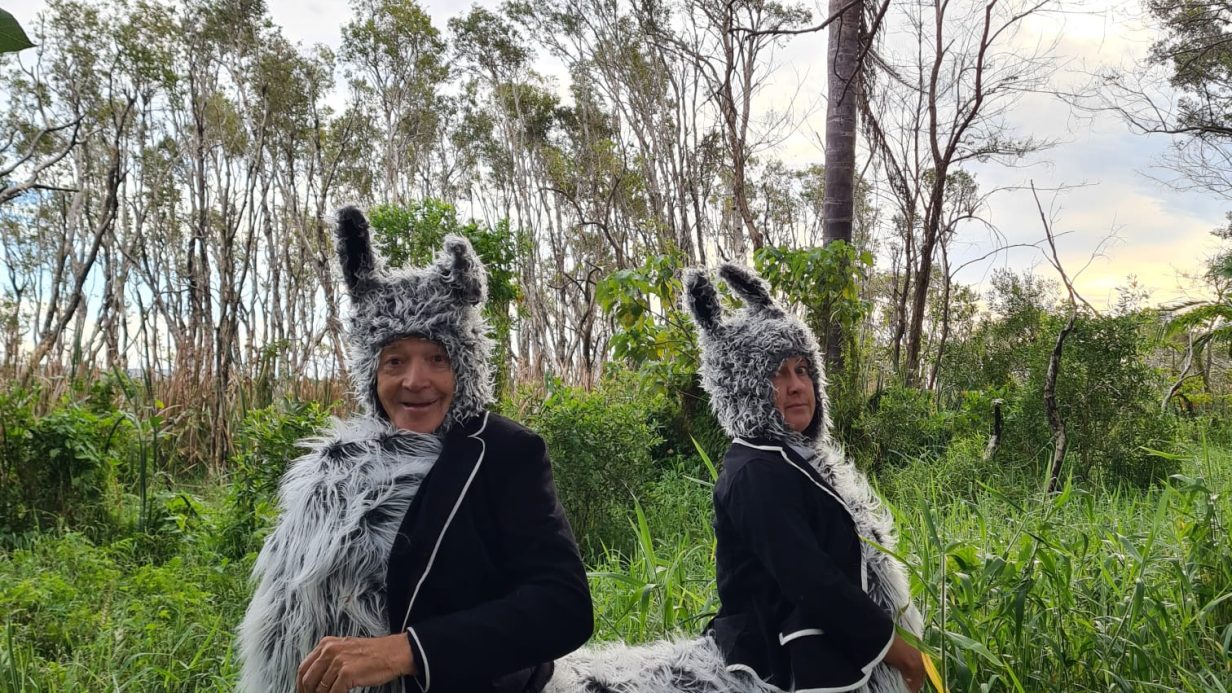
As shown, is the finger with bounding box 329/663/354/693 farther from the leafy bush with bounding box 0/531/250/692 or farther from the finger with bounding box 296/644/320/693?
the leafy bush with bounding box 0/531/250/692

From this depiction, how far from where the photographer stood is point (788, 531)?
1625mm

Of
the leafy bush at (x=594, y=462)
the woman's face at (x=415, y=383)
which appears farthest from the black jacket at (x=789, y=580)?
the leafy bush at (x=594, y=462)

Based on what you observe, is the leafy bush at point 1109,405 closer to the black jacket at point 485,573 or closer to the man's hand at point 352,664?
the black jacket at point 485,573

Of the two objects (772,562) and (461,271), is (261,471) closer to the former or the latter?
(461,271)

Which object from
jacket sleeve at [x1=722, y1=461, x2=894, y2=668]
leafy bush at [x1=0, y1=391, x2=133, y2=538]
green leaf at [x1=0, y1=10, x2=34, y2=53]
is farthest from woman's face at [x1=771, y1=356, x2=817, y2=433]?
leafy bush at [x1=0, y1=391, x2=133, y2=538]

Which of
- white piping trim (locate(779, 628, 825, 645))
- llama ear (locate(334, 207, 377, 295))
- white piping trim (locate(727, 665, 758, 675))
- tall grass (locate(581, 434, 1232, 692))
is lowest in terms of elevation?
tall grass (locate(581, 434, 1232, 692))

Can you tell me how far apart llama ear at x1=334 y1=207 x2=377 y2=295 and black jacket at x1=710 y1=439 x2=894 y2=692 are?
3.22 ft

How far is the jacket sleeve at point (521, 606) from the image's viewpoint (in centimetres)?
140

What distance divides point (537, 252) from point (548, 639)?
60.7ft

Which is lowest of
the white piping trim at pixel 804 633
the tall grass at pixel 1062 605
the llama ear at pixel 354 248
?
the tall grass at pixel 1062 605

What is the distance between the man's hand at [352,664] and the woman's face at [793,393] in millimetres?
1035

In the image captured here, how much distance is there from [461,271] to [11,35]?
115 cm

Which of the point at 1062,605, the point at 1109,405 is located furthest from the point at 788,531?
the point at 1109,405

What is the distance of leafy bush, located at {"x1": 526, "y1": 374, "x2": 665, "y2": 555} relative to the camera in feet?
13.6
